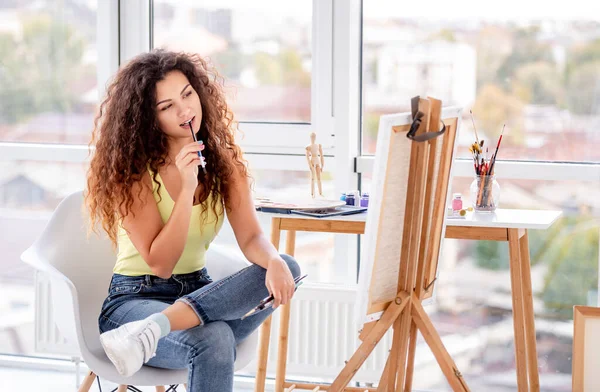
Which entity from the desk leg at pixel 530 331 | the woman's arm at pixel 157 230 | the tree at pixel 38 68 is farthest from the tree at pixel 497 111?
the tree at pixel 38 68

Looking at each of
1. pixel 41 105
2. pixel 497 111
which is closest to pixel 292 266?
pixel 497 111

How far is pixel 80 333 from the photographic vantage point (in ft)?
6.95

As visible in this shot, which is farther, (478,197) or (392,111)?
(392,111)

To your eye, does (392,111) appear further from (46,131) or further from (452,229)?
(46,131)

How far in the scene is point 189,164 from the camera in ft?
7.03

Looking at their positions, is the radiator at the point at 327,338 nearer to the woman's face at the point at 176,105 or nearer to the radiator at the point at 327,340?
the radiator at the point at 327,340

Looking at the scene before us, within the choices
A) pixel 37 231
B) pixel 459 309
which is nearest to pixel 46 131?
pixel 37 231

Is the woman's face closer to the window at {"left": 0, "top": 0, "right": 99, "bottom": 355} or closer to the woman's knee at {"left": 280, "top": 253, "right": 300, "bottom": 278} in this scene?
the woman's knee at {"left": 280, "top": 253, "right": 300, "bottom": 278}

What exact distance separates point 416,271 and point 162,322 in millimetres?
620

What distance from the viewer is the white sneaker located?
6.20 feet

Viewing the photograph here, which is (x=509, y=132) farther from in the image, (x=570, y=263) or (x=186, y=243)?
(x=186, y=243)

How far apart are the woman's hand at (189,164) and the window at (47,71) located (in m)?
1.21

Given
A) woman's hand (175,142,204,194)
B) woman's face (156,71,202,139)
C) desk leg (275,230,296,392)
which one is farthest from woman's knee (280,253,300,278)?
desk leg (275,230,296,392)

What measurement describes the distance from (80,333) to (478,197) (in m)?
1.18
